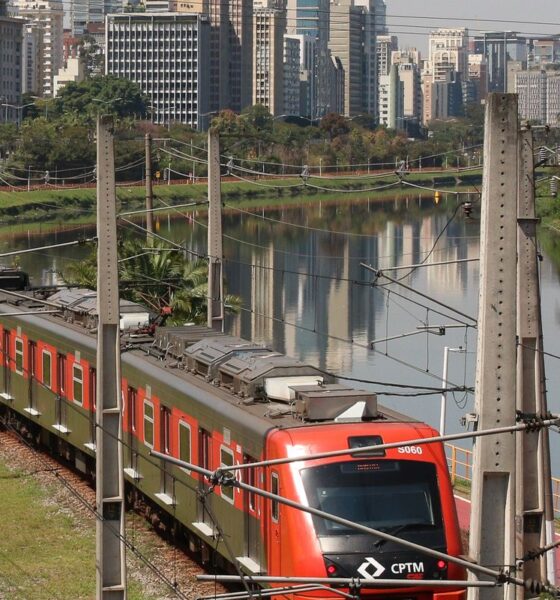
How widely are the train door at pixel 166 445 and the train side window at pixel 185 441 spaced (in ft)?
2.07

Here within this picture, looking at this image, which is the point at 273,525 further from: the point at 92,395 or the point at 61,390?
the point at 61,390

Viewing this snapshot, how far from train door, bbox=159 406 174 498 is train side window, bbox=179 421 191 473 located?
0.63 m

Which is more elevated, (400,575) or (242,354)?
(242,354)

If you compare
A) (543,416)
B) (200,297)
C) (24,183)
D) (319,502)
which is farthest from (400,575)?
(24,183)

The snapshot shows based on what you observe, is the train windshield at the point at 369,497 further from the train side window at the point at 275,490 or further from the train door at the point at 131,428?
the train door at the point at 131,428

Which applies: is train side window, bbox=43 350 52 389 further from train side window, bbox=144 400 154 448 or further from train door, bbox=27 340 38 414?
train side window, bbox=144 400 154 448

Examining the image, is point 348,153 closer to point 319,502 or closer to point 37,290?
point 37,290

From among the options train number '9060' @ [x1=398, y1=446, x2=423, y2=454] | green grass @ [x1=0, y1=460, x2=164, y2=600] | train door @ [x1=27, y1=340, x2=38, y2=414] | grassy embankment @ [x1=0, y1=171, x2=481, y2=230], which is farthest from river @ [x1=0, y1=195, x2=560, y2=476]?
train number '9060' @ [x1=398, y1=446, x2=423, y2=454]

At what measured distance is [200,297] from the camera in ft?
130

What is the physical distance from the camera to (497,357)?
11.9 metres

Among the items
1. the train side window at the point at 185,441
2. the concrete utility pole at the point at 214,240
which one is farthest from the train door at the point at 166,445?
the concrete utility pole at the point at 214,240

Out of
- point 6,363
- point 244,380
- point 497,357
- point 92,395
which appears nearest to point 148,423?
point 92,395

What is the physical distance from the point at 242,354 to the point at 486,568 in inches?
416

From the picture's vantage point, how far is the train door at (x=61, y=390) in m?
28.4
